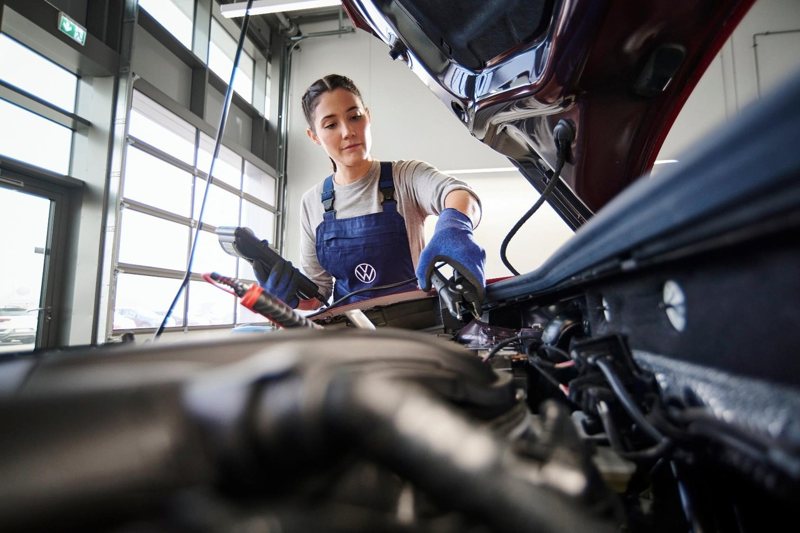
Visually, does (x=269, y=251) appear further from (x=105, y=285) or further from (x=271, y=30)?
(x=271, y=30)

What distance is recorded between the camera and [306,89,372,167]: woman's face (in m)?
1.50

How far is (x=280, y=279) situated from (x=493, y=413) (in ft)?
3.24

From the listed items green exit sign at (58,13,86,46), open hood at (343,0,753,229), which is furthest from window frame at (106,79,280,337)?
open hood at (343,0,753,229)

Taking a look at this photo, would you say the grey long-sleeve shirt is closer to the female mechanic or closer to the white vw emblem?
the female mechanic

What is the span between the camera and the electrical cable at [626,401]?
253mm

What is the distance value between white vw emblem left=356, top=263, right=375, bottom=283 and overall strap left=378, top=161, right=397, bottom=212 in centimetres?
24

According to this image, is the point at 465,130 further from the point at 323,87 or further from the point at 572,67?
the point at 572,67

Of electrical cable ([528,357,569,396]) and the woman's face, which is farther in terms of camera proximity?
the woman's face

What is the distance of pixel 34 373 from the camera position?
200 millimetres

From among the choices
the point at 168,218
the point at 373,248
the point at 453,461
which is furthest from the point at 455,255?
the point at 168,218

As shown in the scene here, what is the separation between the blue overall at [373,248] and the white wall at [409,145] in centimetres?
343

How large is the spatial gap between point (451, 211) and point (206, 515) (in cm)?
84

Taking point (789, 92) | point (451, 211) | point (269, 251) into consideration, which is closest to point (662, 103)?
point (451, 211)

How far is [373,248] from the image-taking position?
1542 mm
